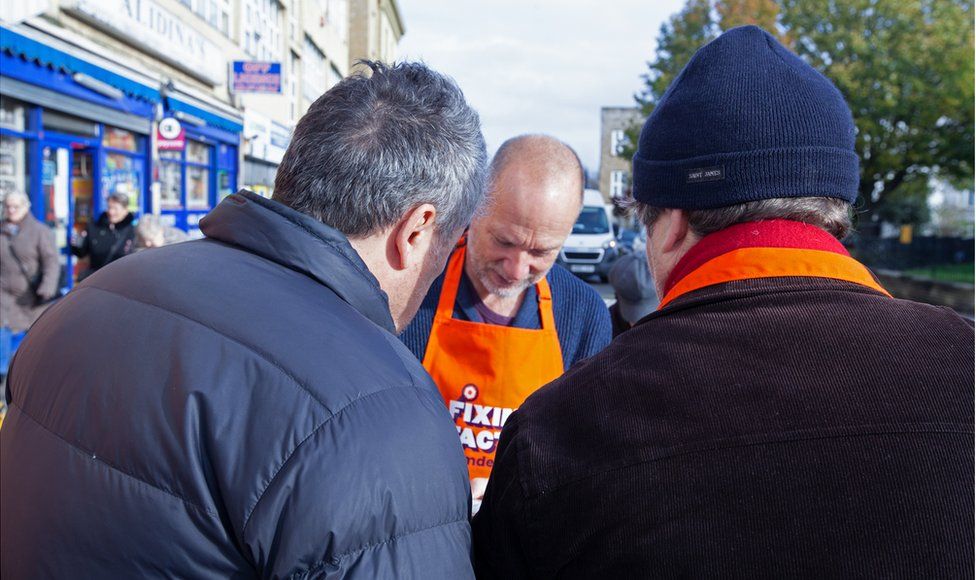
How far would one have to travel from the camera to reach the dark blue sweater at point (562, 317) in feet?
8.79

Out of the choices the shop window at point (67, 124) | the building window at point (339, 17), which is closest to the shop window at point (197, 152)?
the shop window at point (67, 124)

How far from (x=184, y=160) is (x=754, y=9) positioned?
64.9 ft

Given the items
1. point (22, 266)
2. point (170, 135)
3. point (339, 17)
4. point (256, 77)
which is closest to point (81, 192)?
point (170, 135)

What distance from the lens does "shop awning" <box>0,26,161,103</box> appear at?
7.99 metres

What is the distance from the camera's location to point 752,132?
1.19 meters

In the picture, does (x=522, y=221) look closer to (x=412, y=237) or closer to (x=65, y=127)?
(x=412, y=237)

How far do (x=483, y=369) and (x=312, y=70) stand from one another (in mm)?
24874

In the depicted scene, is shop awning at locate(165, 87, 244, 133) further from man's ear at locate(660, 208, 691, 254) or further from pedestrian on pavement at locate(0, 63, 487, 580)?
man's ear at locate(660, 208, 691, 254)

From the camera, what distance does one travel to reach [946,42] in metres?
22.0

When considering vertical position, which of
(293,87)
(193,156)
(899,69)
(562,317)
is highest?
(899,69)

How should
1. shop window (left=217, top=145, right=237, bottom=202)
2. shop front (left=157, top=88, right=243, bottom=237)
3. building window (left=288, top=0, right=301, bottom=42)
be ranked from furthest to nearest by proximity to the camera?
1. building window (left=288, top=0, right=301, bottom=42)
2. shop window (left=217, top=145, right=237, bottom=202)
3. shop front (left=157, top=88, right=243, bottom=237)

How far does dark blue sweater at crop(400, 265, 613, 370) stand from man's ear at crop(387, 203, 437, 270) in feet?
3.73

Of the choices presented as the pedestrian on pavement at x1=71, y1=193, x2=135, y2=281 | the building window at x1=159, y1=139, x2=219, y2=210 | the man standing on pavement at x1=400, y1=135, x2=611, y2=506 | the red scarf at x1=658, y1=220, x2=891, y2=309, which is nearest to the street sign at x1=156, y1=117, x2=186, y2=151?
the building window at x1=159, y1=139, x2=219, y2=210

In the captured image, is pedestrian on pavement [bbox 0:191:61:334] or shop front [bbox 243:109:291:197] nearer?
pedestrian on pavement [bbox 0:191:61:334]
